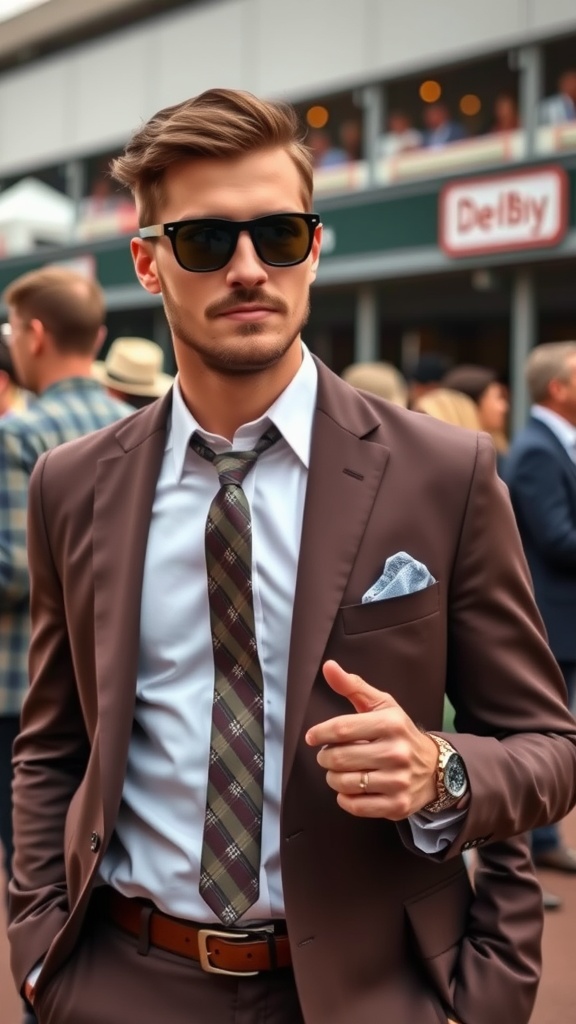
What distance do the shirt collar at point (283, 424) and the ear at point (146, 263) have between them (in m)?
0.25

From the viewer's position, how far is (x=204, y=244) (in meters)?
1.91

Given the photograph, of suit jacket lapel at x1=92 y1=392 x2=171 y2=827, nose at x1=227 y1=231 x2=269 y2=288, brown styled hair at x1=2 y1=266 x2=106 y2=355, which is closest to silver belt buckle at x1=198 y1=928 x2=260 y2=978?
suit jacket lapel at x1=92 y1=392 x2=171 y2=827

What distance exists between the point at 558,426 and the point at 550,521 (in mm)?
461

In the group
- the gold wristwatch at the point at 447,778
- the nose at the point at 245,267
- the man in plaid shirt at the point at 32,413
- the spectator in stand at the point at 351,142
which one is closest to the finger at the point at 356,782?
the gold wristwatch at the point at 447,778

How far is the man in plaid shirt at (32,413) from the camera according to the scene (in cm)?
336

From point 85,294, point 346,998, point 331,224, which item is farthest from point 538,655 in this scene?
point 331,224

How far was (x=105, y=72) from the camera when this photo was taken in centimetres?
2139

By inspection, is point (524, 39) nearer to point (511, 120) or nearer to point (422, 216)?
point (511, 120)

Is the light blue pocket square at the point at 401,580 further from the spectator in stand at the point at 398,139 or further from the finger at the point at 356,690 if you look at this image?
the spectator in stand at the point at 398,139

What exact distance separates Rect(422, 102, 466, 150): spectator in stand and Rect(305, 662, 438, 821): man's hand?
15568 mm

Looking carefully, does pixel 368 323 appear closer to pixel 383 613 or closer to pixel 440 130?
pixel 440 130

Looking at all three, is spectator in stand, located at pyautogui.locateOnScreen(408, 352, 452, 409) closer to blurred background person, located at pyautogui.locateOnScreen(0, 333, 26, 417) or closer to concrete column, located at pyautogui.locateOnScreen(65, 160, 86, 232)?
blurred background person, located at pyautogui.locateOnScreen(0, 333, 26, 417)

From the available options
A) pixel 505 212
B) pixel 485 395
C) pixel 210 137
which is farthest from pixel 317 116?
pixel 210 137

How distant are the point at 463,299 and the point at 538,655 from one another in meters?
16.8
